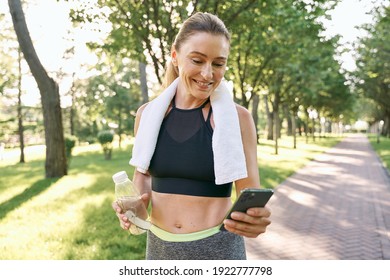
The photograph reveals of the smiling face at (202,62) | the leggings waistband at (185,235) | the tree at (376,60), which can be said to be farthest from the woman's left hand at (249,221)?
the tree at (376,60)

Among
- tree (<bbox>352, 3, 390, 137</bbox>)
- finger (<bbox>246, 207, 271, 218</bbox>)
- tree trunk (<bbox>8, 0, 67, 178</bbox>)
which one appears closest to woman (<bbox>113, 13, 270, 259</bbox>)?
finger (<bbox>246, 207, 271, 218</bbox>)

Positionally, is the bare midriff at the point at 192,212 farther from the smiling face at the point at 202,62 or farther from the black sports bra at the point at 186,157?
the smiling face at the point at 202,62

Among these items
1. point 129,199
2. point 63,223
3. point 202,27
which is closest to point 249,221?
point 129,199

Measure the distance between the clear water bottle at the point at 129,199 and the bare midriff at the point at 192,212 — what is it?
0.45 ft

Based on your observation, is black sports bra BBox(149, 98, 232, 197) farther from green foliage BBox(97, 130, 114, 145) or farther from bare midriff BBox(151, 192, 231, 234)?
green foliage BBox(97, 130, 114, 145)

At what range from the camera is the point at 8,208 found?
9156 mm

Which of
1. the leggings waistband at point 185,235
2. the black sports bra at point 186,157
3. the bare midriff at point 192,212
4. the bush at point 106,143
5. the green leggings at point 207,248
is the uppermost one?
the black sports bra at point 186,157

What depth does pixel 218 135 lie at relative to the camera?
1.92m

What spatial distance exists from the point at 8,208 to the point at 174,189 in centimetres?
817

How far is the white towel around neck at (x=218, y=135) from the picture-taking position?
1.89 meters

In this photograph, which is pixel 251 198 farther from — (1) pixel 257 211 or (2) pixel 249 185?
(2) pixel 249 185

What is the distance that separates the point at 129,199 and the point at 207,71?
2.39 ft

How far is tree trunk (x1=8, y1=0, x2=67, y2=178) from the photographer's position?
12.7 meters

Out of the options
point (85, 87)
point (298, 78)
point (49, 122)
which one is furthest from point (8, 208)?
point (85, 87)
